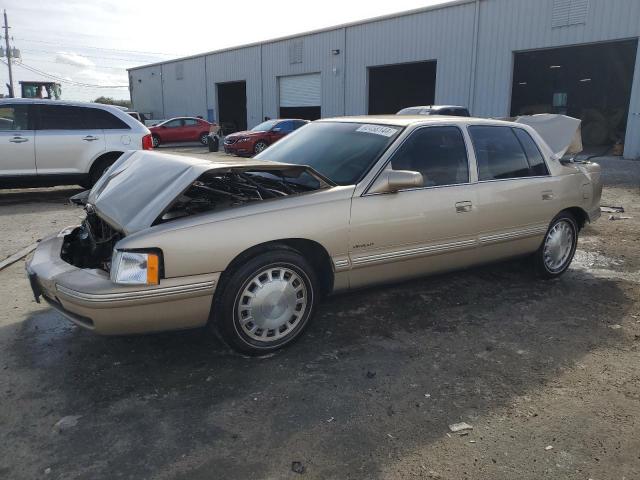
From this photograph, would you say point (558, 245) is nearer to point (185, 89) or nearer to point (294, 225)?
point (294, 225)

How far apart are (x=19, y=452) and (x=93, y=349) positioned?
42.7 inches

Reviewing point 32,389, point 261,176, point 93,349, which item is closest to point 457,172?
point 261,176

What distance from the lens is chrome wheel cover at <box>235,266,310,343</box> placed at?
10.7ft

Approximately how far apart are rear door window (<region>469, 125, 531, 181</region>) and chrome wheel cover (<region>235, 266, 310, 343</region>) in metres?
1.90

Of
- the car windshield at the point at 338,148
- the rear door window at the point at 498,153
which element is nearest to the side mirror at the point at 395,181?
the car windshield at the point at 338,148

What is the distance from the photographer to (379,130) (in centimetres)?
410

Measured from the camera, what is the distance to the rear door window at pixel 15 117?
27.4 feet

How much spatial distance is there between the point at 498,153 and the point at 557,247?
1.22 m

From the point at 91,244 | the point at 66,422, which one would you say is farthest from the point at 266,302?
the point at 91,244

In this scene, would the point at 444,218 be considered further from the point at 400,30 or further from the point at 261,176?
the point at 400,30

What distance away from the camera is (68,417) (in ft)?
8.95

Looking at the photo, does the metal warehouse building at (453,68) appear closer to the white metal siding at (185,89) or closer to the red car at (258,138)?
the white metal siding at (185,89)

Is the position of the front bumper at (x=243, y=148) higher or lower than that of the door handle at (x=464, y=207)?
lower

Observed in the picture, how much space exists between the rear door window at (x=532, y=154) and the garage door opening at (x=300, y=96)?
2245 cm
